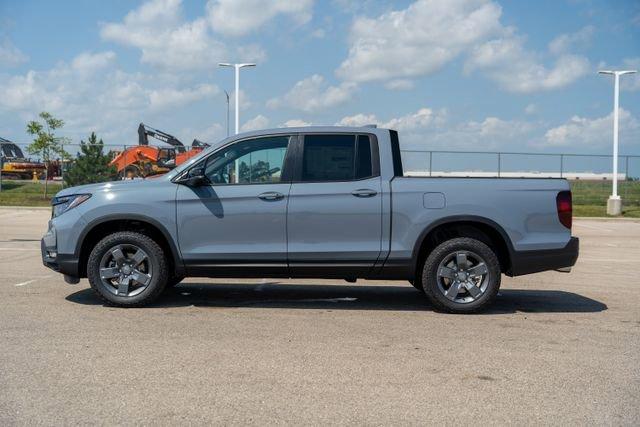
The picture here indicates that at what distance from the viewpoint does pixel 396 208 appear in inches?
259

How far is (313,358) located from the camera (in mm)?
5070

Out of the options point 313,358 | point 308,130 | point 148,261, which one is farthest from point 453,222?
point 148,261

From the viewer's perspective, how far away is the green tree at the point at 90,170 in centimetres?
2909

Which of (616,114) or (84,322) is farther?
(616,114)

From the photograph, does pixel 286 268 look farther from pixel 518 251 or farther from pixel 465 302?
pixel 518 251

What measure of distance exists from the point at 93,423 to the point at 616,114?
2986cm

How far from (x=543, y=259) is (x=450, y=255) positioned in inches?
37.9

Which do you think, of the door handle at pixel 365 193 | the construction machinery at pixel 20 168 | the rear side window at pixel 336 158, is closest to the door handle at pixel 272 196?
the rear side window at pixel 336 158

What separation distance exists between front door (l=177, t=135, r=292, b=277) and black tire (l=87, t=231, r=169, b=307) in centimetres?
27

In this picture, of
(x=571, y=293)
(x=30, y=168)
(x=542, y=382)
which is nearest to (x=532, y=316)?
(x=571, y=293)

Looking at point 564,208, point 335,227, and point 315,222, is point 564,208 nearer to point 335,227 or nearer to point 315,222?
point 335,227

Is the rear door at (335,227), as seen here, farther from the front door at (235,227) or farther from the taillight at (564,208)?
the taillight at (564,208)

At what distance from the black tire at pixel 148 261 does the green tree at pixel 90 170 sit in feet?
76.0

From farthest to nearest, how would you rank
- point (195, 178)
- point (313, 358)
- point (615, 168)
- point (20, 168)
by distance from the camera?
1. point (20, 168)
2. point (615, 168)
3. point (195, 178)
4. point (313, 358)
